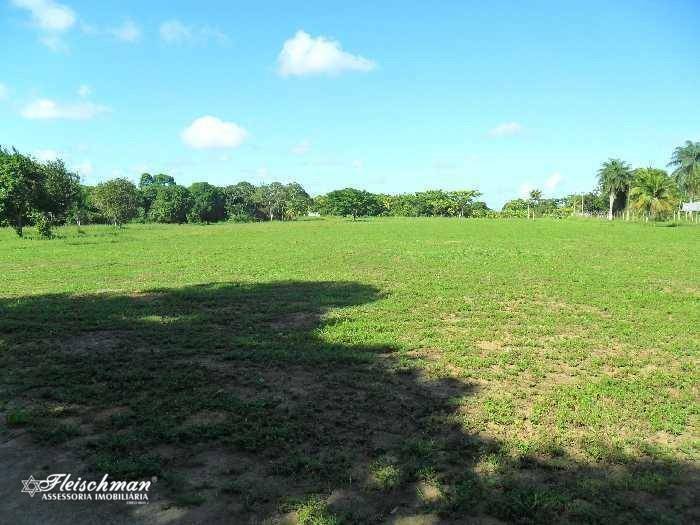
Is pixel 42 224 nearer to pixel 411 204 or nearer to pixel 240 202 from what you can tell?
pixel 240 202

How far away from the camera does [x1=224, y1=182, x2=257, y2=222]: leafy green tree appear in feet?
366

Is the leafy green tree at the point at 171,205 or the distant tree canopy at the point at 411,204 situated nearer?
the leafy green tree at the point at 171,205

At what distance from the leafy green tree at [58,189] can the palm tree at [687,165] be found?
89697 millimetres

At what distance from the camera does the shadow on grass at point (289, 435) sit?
4082 millimetres

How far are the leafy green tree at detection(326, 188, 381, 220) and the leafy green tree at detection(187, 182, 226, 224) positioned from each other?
33183 mm

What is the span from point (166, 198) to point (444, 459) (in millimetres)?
100580

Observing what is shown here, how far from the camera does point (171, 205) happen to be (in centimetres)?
9456

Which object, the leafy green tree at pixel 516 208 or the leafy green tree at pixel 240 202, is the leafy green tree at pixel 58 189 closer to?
the leafy green tree at pixel 240 202

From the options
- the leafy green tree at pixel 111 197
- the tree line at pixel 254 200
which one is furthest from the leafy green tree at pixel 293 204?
the leafy green tree at pixel 111 197

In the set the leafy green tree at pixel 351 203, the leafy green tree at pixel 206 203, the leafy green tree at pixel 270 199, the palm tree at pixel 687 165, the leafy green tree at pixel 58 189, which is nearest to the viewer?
the leafy green tree at pixel 58 189

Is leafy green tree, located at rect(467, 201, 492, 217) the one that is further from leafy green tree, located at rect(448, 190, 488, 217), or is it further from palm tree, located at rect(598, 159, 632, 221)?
palm tree, located at rect(598, 159, 632, 221)

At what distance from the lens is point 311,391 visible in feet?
21.3

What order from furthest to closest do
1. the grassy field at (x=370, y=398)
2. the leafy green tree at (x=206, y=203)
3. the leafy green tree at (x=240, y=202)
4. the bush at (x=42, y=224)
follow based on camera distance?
the leafy green tree at (x=240, y=202), the leafy green tree at (x=206, y=203), the bush at (x=42, y=224), the grassy field at (x=370, y=398)

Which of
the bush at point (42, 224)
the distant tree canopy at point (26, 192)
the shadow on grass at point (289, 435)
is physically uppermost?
the distant tree canopy at point (26, 192)
